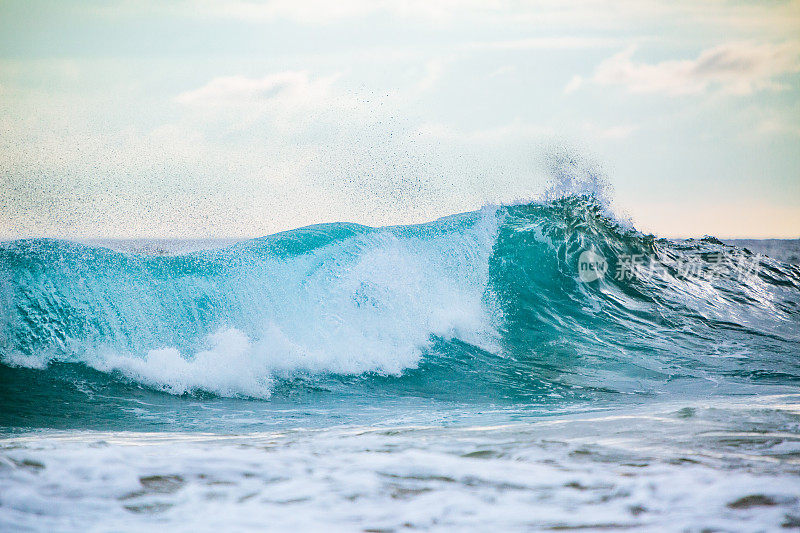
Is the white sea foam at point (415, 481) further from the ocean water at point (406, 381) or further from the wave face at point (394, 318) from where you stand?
the wave face at point (394, 318)

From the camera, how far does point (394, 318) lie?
7098 mm

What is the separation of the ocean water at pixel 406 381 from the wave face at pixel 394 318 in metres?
0.03

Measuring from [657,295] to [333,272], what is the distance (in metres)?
4.89

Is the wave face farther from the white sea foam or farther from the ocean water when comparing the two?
the white sea foam

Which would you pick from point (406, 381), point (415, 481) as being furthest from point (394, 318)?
point (415, 481)

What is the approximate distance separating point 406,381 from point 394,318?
1.27m

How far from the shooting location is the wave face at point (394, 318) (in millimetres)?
5848

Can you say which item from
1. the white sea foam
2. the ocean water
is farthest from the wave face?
the white sea foam

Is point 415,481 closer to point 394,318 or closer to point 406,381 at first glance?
point 406,381

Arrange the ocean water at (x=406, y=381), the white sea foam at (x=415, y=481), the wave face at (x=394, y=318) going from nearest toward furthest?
the white sea foam at (x=415, y=481)
the ocean water at (x=406, y=381)
the wave face at (x=394, y=318)

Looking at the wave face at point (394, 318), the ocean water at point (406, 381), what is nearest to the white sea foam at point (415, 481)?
the ocean water at point (406, 381)

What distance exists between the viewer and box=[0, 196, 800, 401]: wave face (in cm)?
585

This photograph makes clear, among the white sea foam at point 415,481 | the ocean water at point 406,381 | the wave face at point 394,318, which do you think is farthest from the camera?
the wave face at point 394,318

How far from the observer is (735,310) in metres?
A: 9.15
